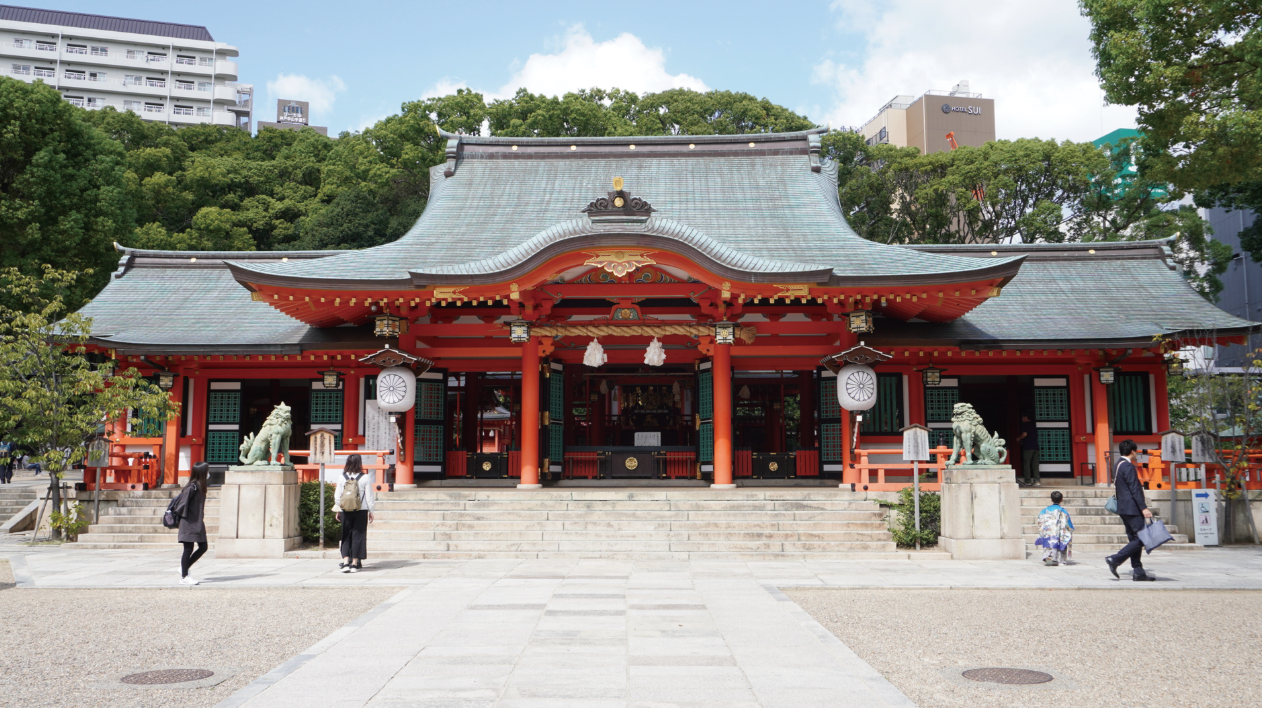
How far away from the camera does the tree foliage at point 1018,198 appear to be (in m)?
29.6

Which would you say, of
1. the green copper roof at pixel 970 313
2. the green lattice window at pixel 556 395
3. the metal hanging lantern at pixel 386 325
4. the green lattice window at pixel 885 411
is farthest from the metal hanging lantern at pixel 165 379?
the green lattice window at pixel 885 411

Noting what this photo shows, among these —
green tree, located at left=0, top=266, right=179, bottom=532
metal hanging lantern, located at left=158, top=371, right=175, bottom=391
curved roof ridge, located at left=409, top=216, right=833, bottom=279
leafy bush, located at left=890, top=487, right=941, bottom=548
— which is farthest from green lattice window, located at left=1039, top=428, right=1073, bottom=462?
metal hanging lantern, located at left=158, top=371, right=175, bottom=391

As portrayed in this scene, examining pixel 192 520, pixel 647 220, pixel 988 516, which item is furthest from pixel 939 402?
pixel 192 520

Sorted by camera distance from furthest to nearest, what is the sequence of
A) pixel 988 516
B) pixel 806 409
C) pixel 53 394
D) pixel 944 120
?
pixel 944 120 → pixel 806 409 → pixel 53 394 → pixel 988 516

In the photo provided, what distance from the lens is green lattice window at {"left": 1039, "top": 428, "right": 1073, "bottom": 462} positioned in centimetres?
1816

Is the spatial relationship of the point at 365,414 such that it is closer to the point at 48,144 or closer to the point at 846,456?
the point at 846,456

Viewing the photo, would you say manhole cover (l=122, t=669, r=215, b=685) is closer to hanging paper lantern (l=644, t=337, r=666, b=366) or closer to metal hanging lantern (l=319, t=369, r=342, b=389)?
hanging paper lantern (l=644, t=337, r=666, b=366)

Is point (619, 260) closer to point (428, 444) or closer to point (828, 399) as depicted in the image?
point (828, 399)

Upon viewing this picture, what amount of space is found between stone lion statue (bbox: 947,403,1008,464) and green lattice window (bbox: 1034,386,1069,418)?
21.4 ft

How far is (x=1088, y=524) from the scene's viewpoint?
14141mm

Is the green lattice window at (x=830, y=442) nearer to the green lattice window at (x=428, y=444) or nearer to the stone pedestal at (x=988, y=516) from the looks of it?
the stone pedestal at (x=988, y=516)

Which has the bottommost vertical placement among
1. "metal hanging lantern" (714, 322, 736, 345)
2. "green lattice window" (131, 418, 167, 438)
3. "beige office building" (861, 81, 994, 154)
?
"green lattice window" (131, 418, 167, 438)

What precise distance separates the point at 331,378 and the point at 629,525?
25.6 feet

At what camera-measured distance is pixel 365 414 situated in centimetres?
1758
